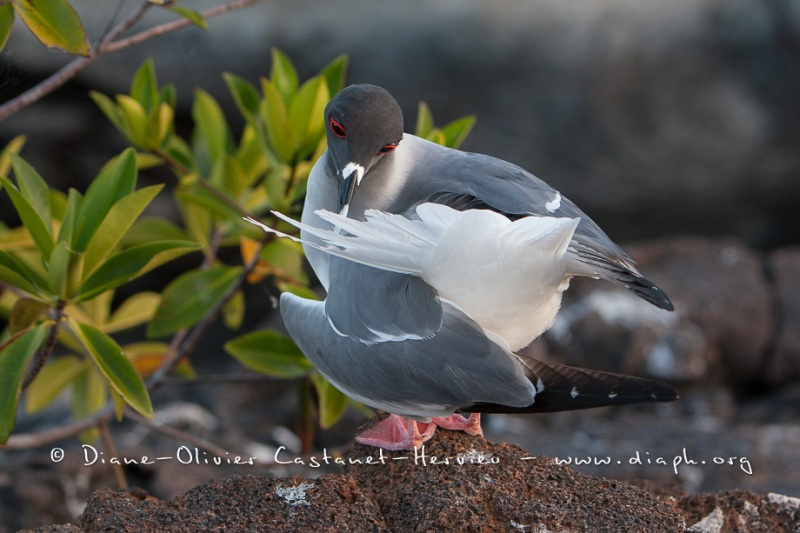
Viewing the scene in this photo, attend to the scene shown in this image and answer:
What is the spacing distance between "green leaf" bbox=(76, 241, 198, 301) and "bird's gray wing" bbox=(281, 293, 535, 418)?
0.69 metres

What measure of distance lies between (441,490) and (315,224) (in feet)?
3.15

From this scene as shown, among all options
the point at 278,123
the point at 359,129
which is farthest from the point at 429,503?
the point at 278,123

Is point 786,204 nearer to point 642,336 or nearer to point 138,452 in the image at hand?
point 642,336

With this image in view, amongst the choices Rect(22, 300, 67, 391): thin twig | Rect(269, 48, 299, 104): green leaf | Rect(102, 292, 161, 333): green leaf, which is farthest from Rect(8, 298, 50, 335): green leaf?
Rect(269, 48, 299, 104): green leaf

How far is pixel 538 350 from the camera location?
5.89 m

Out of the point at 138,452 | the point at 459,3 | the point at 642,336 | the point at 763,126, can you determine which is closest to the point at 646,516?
the point at 138,452

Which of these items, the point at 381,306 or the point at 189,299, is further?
the point at 189,299

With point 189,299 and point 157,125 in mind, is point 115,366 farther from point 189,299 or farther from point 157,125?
point 157,125

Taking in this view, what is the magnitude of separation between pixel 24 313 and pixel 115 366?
335 mm

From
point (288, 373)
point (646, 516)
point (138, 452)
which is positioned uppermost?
point (138, 452)

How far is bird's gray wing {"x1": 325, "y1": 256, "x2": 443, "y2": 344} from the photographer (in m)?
2.54

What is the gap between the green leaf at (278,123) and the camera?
3676 mm

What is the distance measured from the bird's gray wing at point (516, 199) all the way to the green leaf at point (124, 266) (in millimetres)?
776

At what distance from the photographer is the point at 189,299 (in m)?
3.79
